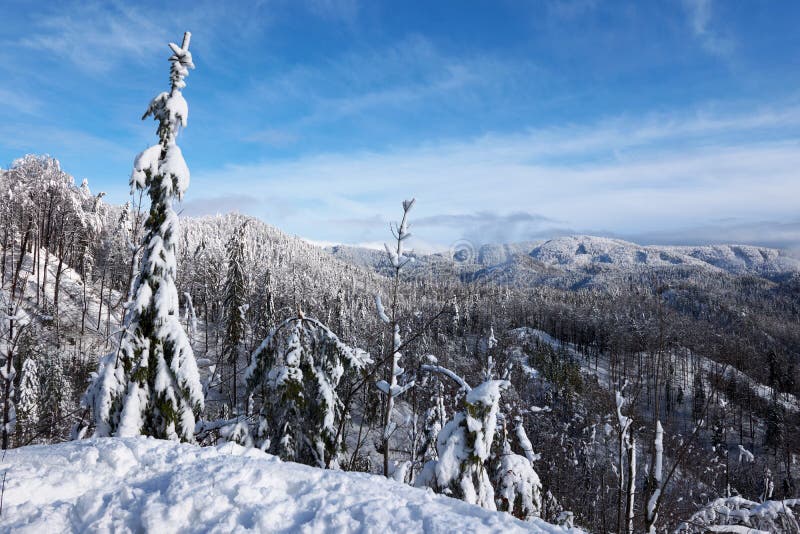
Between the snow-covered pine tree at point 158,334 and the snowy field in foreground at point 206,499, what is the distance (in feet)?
7.33

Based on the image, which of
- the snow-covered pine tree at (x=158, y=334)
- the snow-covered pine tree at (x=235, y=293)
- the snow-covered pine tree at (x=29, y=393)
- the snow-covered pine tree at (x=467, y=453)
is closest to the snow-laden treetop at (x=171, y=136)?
the snow-covered pine tree at (x=158, y=334)

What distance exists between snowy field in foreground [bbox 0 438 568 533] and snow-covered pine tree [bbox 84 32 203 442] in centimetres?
223

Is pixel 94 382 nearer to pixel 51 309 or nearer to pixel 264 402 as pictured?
pixel 264 402

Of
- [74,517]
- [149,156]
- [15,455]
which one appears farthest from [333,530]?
[149,156]

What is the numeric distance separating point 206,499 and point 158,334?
4.45m

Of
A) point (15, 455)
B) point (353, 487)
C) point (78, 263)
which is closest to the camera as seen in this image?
point (353, 487)

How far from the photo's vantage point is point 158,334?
7523 mm

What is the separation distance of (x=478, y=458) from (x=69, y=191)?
38.5m

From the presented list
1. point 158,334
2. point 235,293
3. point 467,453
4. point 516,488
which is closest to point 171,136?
point 158,334

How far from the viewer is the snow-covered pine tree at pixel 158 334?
7.18 m

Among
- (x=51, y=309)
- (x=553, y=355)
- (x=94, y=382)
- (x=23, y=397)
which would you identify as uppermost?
(x=94, y=382)

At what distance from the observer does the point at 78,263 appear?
47.0 meters

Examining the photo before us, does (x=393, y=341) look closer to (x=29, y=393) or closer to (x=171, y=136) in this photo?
(x=171, y=136)

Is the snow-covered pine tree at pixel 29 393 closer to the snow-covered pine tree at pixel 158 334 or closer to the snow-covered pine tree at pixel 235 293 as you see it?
the snow-covered pine tree at pixel 235 293
